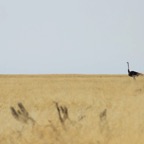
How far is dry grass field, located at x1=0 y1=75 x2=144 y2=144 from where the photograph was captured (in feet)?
85.0

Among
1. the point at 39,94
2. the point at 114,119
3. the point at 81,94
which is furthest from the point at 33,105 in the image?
the point at 114,119

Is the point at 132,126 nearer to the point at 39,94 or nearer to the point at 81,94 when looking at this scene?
the point at 81,94

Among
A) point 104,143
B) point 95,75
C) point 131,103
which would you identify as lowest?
point 104,143

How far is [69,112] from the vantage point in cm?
2652

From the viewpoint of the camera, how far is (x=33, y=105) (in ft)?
86.8

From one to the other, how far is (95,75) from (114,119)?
632 centimetres

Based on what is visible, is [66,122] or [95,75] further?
[95,75]

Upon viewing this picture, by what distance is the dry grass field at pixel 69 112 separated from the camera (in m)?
25.9

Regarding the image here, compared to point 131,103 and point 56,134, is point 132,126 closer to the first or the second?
point 131,103

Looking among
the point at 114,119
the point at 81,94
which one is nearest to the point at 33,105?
the point at 81,94

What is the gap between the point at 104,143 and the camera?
1023 inches

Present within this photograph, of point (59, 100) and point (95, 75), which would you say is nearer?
point (59, 100)

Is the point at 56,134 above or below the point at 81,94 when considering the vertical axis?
below

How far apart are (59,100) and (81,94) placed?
53.3 inches
